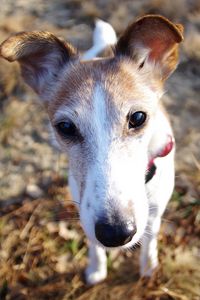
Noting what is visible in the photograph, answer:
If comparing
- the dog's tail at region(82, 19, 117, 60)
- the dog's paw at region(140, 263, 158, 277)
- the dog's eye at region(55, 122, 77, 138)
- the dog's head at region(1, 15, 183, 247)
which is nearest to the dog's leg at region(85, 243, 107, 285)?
the dog's paw at region(140, 263, 158, 277)

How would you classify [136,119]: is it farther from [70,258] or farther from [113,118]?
[70,258]

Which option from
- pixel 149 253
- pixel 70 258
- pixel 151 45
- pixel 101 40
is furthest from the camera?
pixel 101 40

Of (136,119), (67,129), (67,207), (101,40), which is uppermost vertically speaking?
(136,119)

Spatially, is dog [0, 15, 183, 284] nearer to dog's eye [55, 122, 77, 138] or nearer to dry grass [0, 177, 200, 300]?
dog's eye [55, 122, 77, 138]

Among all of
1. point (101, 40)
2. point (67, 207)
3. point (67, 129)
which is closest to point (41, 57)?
point (67, 129)

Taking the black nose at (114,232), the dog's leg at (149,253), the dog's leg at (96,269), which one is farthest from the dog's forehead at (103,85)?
the dog's leg at (96,269)

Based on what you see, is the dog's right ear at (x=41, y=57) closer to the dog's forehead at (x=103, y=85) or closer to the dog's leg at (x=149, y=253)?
the dog's forehead at (x=103, y=85)
